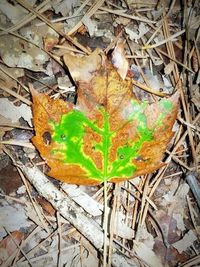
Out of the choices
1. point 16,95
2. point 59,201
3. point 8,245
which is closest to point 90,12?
point 16,95

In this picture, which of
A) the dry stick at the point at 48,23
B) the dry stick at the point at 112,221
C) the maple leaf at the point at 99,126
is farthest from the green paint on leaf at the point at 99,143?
the dry stick at the point at 48,23

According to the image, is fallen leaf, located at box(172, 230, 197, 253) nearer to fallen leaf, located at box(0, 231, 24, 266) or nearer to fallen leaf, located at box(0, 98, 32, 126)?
fallen leaf, located at box(0, 231, 24, 266)

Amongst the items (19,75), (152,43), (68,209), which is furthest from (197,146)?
(19,75)

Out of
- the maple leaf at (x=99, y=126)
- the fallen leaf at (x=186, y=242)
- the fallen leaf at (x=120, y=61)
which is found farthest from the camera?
the fallen leaf at (x=186, y=242)

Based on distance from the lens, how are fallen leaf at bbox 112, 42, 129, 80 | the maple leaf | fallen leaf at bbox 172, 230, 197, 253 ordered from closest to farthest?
the maple leaf
fallen leaf at bbox 112, 42, 129, 80
fallen leaf at bbox 172, 230, 197, 253

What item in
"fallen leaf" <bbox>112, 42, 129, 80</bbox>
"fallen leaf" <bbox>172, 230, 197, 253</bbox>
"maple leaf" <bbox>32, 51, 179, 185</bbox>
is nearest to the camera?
"maple leaf" <bbox>32, 51, 179, 185</bbox>

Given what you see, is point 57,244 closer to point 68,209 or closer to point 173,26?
point 68,209

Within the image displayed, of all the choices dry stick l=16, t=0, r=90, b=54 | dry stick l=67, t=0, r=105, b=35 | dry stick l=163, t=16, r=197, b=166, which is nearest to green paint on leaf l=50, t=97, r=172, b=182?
dry stick l=163, t=16, r=197, b=166

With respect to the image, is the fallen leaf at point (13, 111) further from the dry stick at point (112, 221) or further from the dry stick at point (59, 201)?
the dry stick at point (112, 221)
